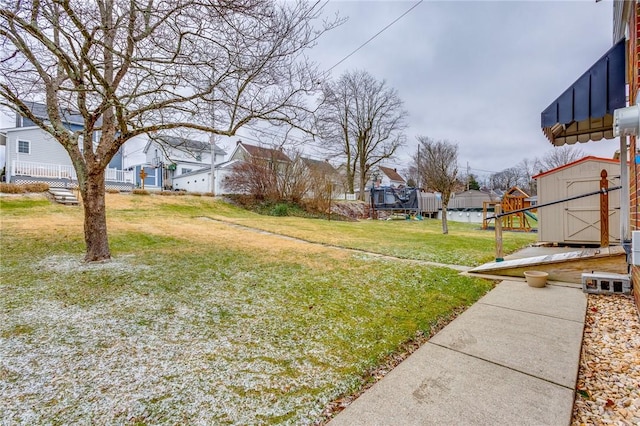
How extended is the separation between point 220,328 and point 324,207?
16.8m

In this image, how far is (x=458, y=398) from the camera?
1.88m

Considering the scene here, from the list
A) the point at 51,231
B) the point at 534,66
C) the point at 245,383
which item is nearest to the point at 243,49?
the point at 245,383

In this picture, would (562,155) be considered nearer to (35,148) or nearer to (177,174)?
(177,174)

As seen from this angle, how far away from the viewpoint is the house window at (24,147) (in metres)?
18.0

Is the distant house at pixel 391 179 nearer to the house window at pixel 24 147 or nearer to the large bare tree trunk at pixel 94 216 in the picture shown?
the house window at pixel 24 147

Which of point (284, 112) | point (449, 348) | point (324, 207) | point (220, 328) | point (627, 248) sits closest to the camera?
point (449, 348)

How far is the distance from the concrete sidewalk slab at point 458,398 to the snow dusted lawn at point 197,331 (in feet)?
0.78

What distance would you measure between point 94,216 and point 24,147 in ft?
66.0

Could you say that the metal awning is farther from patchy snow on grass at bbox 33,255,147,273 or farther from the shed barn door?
patchy snow on grass at bbox 33,255,147,273

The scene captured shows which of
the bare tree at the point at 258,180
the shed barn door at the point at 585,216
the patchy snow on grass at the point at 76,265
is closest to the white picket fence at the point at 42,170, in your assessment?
the bare tree at the point at 258,180

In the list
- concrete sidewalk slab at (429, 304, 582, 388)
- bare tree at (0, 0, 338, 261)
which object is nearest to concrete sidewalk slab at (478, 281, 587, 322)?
concrete sidewalk slab at (429, 304, 582, 388)

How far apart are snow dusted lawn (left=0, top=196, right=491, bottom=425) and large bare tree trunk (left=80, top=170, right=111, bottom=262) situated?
0.87 ft

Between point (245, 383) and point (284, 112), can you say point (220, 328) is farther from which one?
point (284, 112)

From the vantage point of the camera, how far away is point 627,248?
3.17 metres
